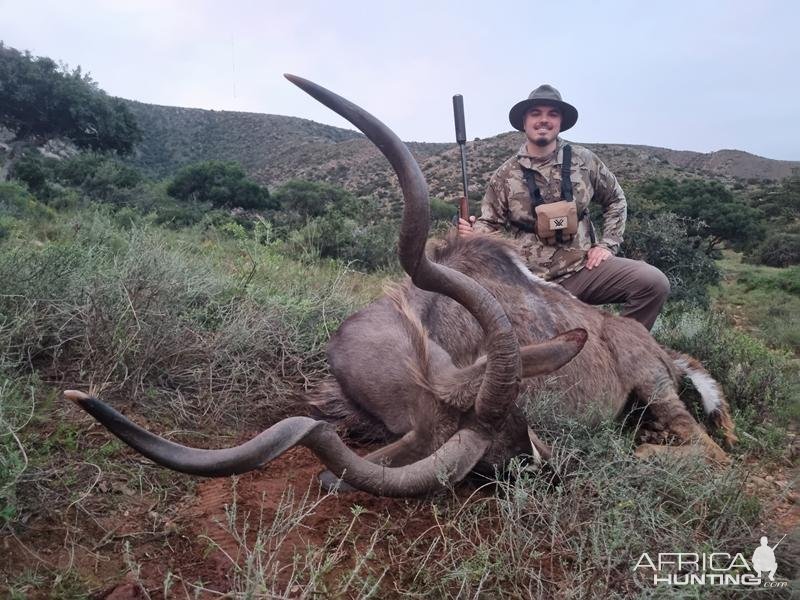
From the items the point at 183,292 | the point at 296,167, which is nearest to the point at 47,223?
the point at 183,292

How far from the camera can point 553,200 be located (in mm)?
5215

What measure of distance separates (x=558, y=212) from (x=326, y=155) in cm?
3425

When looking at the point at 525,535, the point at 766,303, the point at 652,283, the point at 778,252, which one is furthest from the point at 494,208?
the point at 778,252

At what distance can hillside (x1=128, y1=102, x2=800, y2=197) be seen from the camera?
102ft

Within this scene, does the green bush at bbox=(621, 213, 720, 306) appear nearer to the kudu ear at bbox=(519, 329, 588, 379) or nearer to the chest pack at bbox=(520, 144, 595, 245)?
the chest pack at bbox=(520, 144, 595, 245)

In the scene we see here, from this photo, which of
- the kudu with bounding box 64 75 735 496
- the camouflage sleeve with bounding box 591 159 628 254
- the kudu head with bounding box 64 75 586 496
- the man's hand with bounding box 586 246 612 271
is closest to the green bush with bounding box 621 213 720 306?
the camouflage sleeve with bounding box 591 159 628 254

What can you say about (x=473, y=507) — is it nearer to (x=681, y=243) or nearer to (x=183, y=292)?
(x=183, y=292)

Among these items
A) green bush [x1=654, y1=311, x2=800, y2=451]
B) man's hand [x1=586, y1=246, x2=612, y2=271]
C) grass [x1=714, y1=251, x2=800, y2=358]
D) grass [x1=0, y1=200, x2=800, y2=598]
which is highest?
man's hand [x1=586, y1=246, x2=612, y2=271]

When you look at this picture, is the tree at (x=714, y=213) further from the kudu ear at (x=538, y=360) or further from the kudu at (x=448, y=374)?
the kudu ear at (x=538, y=360)

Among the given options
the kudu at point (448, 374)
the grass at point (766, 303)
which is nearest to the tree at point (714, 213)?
the grass at point (766, 303)

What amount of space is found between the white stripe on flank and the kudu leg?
0.81 feet

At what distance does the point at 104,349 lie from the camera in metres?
3.43

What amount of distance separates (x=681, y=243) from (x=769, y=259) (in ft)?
33.8

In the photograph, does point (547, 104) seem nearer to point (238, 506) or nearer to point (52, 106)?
point (238, 506)
